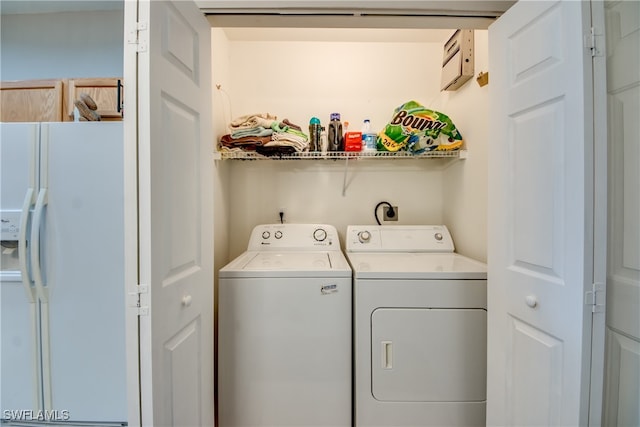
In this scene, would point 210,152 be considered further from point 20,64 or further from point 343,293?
point 20,64

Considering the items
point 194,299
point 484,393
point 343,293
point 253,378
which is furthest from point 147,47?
point 484,393

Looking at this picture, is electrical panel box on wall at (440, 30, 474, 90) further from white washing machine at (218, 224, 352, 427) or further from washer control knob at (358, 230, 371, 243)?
white washing machine at (218, 224, 352, 427)

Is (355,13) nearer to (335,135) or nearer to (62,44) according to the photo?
(335,135)

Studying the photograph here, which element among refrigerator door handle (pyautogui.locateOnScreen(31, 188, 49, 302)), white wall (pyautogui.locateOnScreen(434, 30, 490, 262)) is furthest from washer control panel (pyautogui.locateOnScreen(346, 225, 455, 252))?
refrigerator door handle (pyautogui.locateOnScreen(31, 188, 49, 302))

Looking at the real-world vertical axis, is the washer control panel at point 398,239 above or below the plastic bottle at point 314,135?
below

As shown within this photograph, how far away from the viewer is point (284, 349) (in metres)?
1.41

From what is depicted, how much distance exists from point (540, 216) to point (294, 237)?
4.89 ft

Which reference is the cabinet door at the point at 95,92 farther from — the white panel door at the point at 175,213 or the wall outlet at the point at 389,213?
the wall outlet at the point at 389,213

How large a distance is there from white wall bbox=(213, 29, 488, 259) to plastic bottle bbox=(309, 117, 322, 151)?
217 mm

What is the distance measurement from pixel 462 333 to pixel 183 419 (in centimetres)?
133

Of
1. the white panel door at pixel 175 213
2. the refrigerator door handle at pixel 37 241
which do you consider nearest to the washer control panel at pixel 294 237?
the white panel door at pixel 175 213

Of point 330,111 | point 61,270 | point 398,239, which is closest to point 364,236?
point 398,239

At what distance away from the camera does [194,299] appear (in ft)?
3.55

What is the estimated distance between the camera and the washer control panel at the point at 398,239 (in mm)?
Result: 1984
